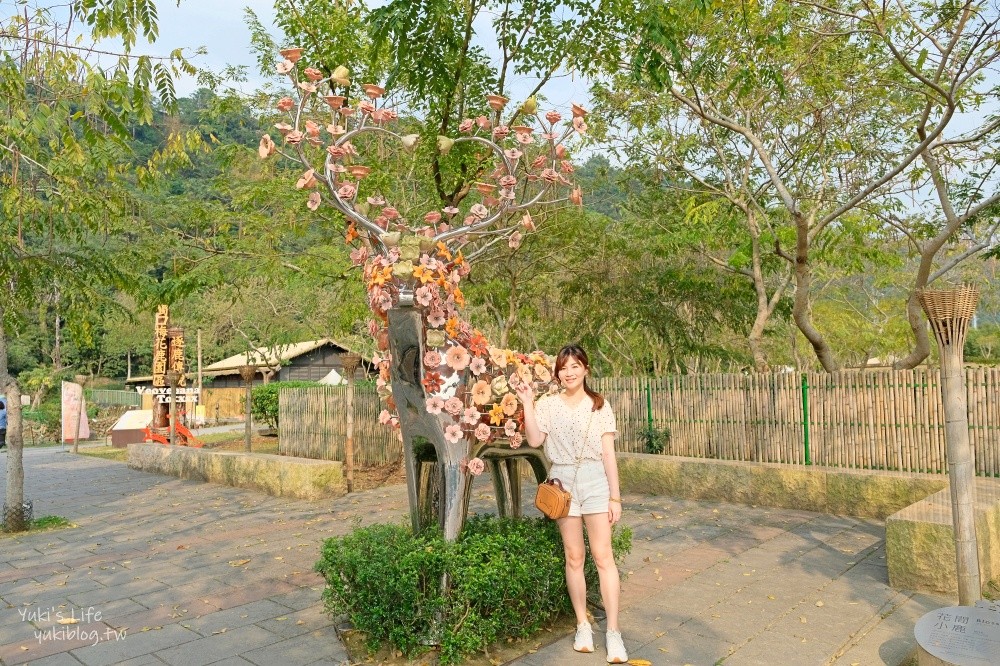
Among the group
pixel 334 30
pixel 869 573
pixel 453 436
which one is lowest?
pixel 869 573

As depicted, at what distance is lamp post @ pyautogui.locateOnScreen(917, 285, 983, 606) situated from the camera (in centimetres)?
365

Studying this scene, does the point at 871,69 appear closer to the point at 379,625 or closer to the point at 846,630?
the point at 846,630

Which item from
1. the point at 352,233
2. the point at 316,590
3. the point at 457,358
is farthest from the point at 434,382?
the point at 316,590

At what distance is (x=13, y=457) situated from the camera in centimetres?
780

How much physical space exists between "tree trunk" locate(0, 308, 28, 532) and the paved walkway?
1.28ft

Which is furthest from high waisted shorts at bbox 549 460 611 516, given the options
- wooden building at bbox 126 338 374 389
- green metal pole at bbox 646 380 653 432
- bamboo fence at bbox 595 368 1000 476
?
wooden building at bbox 126 338 374 389

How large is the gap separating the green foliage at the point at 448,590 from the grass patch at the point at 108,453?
14.5m

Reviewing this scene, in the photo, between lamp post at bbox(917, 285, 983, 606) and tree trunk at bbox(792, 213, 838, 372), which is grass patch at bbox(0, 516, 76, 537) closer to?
tree trunk at bbox(792, 213, 838, 372)

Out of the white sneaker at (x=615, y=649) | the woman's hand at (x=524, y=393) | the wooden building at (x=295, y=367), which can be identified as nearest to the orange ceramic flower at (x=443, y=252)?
the woman's hand at (x=524, y=393)

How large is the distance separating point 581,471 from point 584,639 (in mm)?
893

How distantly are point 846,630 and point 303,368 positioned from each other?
3160cm

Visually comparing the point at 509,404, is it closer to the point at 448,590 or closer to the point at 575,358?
the point at 575,358

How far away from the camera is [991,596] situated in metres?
4.68

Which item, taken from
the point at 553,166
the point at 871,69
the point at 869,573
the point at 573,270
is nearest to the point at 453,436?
the point at 553,166
